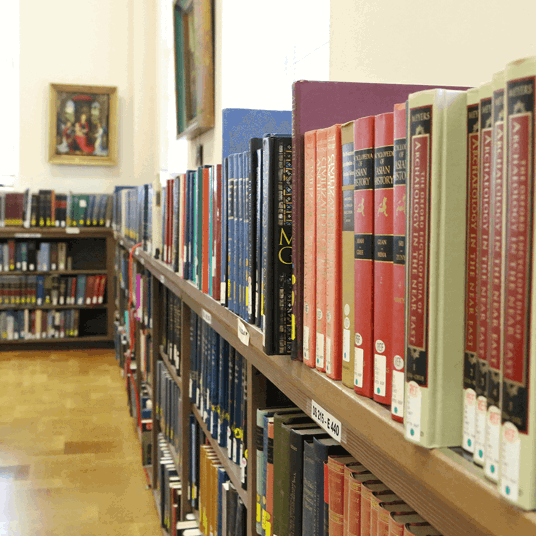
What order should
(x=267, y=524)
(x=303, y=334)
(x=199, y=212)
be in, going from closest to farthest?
1. (x=303, y=334)
2. (x=267, y=524)
3. (x=199, y=212)

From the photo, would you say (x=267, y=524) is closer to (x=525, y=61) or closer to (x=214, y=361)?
(x=214, y=361)

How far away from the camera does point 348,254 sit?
76 centimetres

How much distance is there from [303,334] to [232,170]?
1.69 ft

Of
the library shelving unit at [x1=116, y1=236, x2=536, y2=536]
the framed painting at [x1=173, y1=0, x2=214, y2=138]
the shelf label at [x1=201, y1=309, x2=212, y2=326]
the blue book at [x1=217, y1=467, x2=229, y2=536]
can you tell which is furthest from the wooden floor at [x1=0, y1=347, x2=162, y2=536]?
the library shelving unit at [x1=116, y1=236, x2=536, y2=536]

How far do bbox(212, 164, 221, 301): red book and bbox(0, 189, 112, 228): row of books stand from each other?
528cm

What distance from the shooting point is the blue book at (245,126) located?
1924 mm

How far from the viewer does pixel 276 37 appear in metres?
3.07

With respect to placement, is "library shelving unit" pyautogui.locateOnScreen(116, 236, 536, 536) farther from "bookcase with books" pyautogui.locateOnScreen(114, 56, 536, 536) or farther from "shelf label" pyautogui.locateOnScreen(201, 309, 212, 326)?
"shelf label" pyautogui.locateOnScreen(201, 309, 212, 326)

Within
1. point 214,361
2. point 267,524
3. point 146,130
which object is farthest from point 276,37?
point 146,130

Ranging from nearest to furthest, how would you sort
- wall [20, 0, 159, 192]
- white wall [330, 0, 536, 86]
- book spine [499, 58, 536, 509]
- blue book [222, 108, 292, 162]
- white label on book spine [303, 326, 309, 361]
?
book spine [499, 58, 536, 509], white label on book spine [303, 326, 309, 361], white wall [330, 0, 536, 86], blue book [222, 108, 292, 162], wall [20, 0, 159, 192]

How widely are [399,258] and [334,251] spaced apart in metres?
0.16

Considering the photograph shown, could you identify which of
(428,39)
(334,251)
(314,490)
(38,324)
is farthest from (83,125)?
(334,251)

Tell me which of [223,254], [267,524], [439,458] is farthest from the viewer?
[223,254]

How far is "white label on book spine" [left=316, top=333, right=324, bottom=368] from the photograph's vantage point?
0.84m
